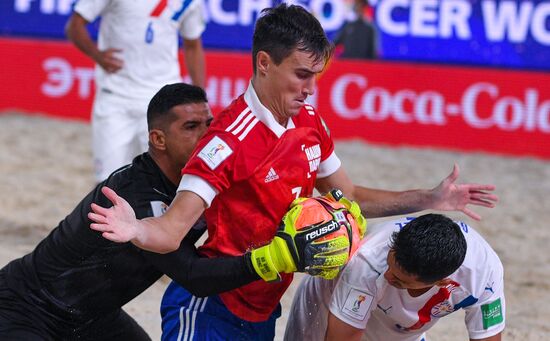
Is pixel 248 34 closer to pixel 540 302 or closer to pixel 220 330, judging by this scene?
pixel 540 302

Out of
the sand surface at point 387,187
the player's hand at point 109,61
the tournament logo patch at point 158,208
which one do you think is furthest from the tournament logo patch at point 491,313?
the player's hand at point 109,61

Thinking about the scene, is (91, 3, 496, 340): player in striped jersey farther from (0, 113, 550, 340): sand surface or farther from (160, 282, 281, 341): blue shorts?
(0, 113, 550, 340): sand surface

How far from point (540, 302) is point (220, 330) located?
10.5 ft

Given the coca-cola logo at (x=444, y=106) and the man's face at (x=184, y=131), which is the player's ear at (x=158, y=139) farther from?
the coca-cola logo at (x=444, y=106)

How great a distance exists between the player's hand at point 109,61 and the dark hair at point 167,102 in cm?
261

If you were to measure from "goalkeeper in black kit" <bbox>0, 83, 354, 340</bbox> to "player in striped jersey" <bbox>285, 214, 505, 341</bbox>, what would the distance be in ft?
1.71

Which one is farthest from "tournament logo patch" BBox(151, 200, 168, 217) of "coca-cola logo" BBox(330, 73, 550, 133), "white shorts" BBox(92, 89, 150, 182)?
"coca-cola logo" BBox(330, 73, 550, 133)

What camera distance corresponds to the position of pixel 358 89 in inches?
431

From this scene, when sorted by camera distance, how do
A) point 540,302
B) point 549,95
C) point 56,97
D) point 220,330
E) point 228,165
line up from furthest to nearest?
1. point 56,97
2. point 549,95
3. point 540,302
4. point 220,330
5. point 228,165

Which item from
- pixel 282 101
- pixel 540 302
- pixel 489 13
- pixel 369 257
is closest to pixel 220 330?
pixel 369 257

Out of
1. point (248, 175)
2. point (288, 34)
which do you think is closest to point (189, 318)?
point (248, 175)

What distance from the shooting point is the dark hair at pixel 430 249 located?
3725 millimetres

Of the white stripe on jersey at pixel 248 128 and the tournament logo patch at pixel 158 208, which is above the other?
the white stripe on jersey at pixel 248 128

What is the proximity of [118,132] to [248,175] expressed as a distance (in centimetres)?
306
